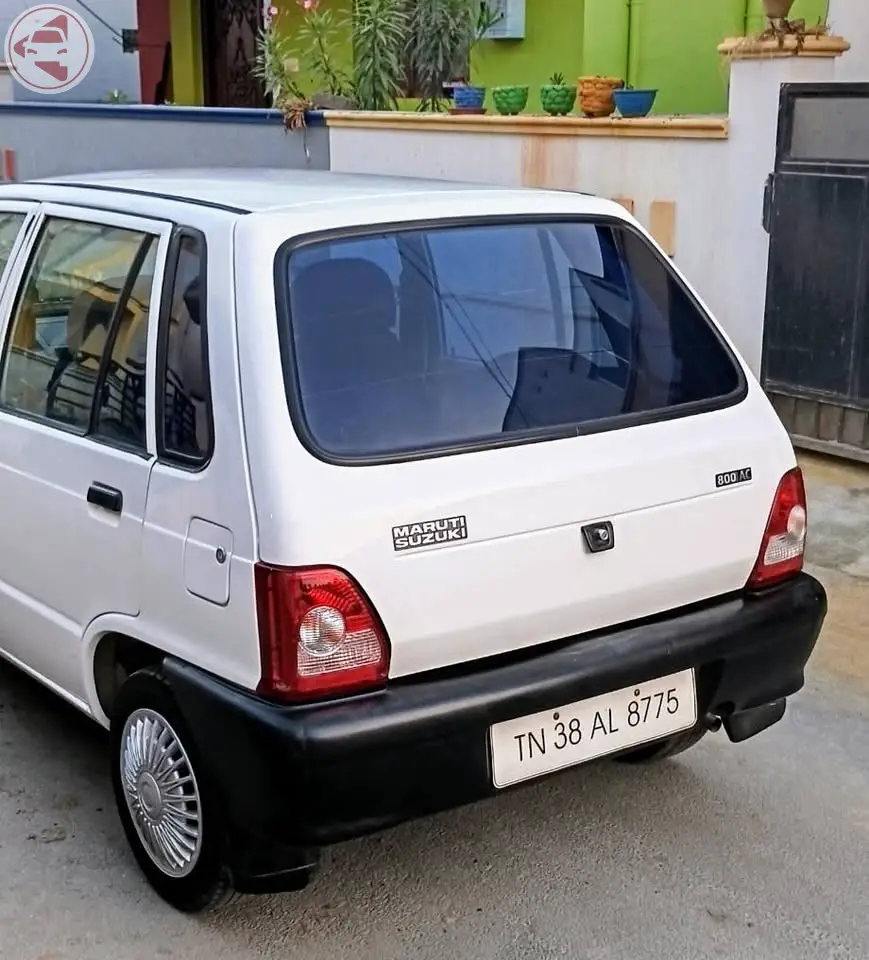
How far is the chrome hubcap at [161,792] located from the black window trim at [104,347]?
66cm

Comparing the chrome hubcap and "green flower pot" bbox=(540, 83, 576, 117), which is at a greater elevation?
"green flower pot" bbox=(540, 83, 576, 117)

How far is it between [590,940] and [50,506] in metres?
1.73

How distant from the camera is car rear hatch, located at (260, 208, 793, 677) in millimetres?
2693

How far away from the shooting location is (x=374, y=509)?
8.71ft

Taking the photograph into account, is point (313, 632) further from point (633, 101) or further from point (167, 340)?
point (633, 101)

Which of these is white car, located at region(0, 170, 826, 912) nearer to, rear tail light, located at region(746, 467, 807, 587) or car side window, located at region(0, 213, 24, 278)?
rear tail light, located at region(746, 467, 807, 587)

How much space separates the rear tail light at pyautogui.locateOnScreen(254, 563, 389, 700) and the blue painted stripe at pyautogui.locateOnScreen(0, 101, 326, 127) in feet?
25.3

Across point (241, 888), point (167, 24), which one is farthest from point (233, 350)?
point (167, 24)

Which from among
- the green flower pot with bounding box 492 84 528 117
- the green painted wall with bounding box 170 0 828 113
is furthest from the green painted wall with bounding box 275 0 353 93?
the green flower pot with bounding box 492 84 528 117

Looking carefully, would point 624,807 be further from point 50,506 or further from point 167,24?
point 167,24

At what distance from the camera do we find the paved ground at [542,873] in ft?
9.77

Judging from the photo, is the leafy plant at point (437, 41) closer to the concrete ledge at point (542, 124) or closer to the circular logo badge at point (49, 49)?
the concrete ledge at point (542, 124)

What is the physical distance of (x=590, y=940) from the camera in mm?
2969

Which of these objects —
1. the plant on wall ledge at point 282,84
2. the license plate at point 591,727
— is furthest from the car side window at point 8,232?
the plant on wall ledge at point 282,84
